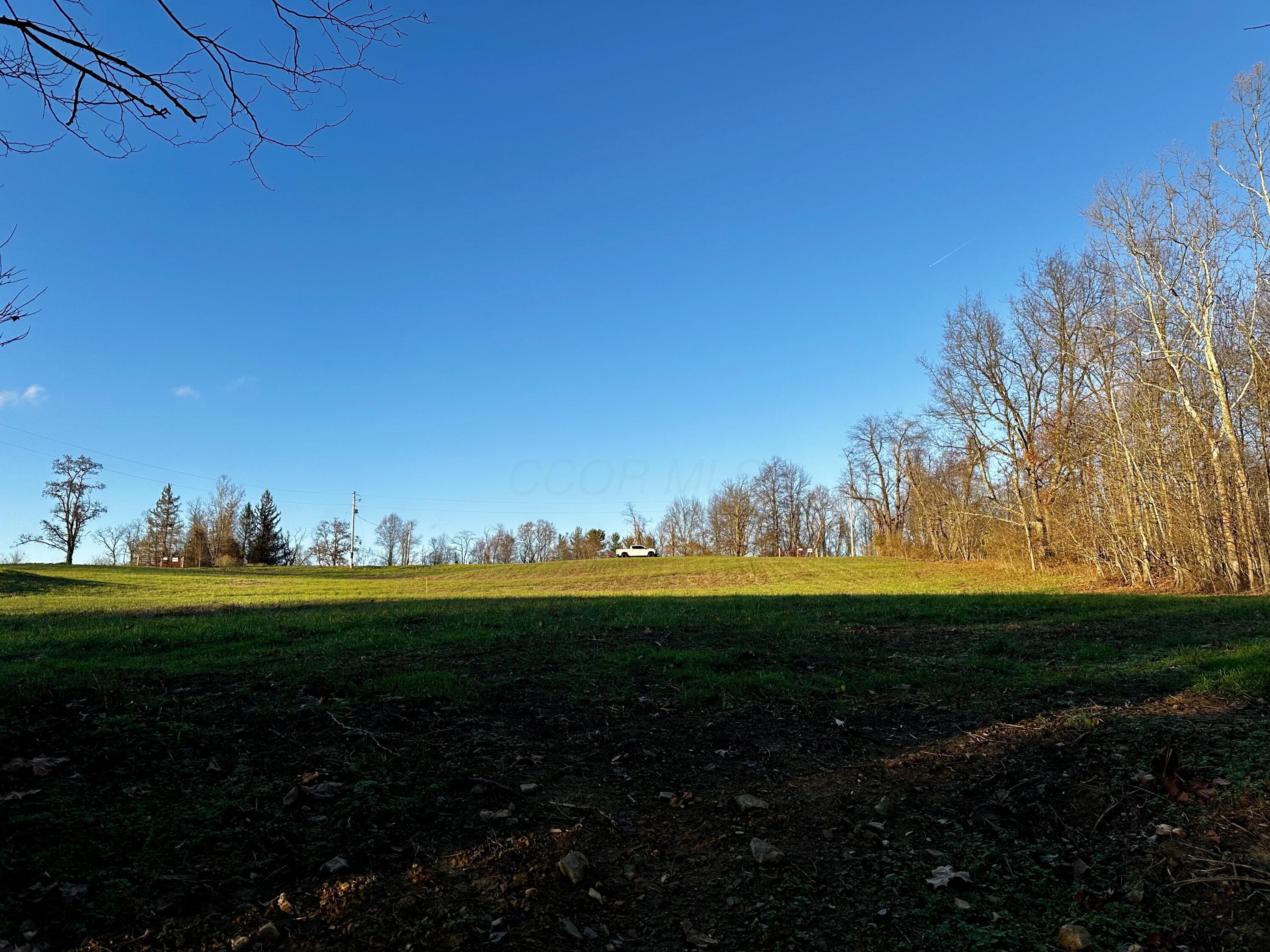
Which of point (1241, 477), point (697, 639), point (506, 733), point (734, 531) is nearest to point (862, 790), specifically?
point (506, 733)

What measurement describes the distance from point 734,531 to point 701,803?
230 ft

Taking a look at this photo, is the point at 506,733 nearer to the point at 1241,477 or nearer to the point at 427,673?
the point at 427,673


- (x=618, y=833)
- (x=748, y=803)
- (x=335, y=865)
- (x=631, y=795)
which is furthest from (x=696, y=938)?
(x=335, y=865)

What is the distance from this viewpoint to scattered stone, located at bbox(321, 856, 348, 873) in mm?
3172

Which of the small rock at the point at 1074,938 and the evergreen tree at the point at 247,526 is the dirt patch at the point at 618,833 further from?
the evergreen tree at the point at 247,526

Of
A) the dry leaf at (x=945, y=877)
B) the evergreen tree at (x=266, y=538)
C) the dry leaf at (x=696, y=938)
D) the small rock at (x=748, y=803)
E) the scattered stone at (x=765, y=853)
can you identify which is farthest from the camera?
the evergreen tree at (x=266, y=538)

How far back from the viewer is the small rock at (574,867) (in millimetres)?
3227

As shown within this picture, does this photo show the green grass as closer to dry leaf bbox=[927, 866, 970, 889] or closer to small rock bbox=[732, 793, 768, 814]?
small rock bbox=[732, 793, 768, 814]

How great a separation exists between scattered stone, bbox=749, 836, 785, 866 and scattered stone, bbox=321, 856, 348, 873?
6.85ft

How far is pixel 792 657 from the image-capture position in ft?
27.4

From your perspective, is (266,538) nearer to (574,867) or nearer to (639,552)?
(639,552)

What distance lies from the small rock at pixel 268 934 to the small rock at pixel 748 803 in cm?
253

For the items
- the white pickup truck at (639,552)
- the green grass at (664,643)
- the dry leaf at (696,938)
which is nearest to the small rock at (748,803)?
the dry leaf at (696,938)

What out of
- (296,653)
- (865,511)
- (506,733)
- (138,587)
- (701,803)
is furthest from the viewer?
(865,511)
